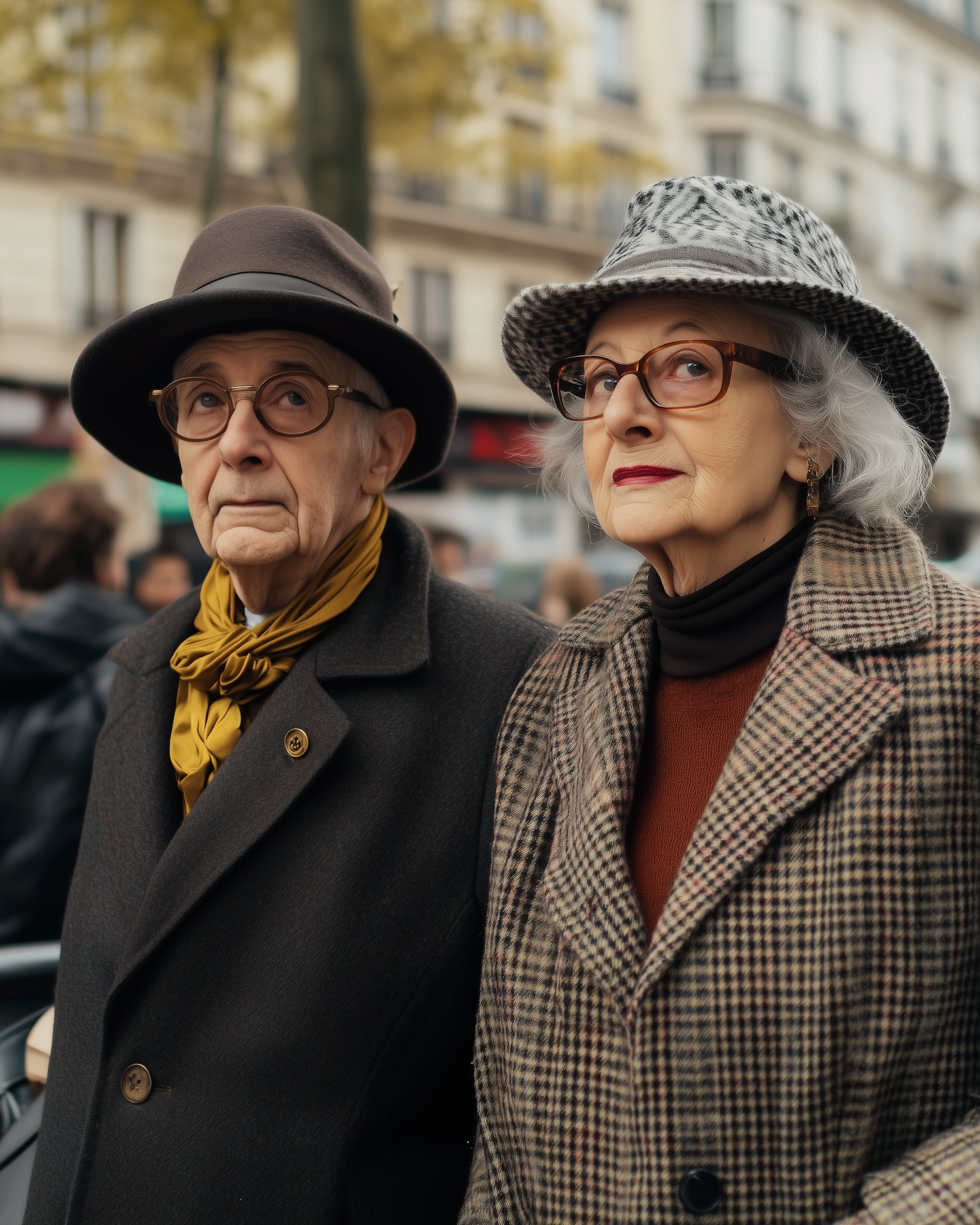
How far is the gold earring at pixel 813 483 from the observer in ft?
6.09

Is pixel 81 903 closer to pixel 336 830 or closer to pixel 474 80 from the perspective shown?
pixel 336 830

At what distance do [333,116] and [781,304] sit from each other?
4797mm

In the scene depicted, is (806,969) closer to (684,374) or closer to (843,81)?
(684,374)

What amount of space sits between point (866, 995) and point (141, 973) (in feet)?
3.93

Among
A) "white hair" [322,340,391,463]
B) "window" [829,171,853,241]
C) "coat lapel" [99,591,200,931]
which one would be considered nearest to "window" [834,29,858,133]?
"window" [829,171,853,241]

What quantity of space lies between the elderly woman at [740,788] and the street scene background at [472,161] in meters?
0.51

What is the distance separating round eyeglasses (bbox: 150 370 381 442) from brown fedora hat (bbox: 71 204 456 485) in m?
0.10

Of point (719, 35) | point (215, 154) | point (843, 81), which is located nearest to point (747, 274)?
point (215, 154)

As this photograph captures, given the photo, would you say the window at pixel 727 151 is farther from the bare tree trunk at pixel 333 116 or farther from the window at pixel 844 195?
the bare tree trunk at pixel 333 116

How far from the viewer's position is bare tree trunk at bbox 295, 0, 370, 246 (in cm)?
581

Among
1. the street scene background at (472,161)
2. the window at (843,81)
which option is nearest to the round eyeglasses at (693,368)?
the street scene background at (472,161)

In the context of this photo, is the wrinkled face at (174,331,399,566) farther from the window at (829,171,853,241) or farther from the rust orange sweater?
the window at (829,171,853,241)

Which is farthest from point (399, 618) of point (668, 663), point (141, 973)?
point (141, 973)

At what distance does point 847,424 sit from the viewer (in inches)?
72.4
